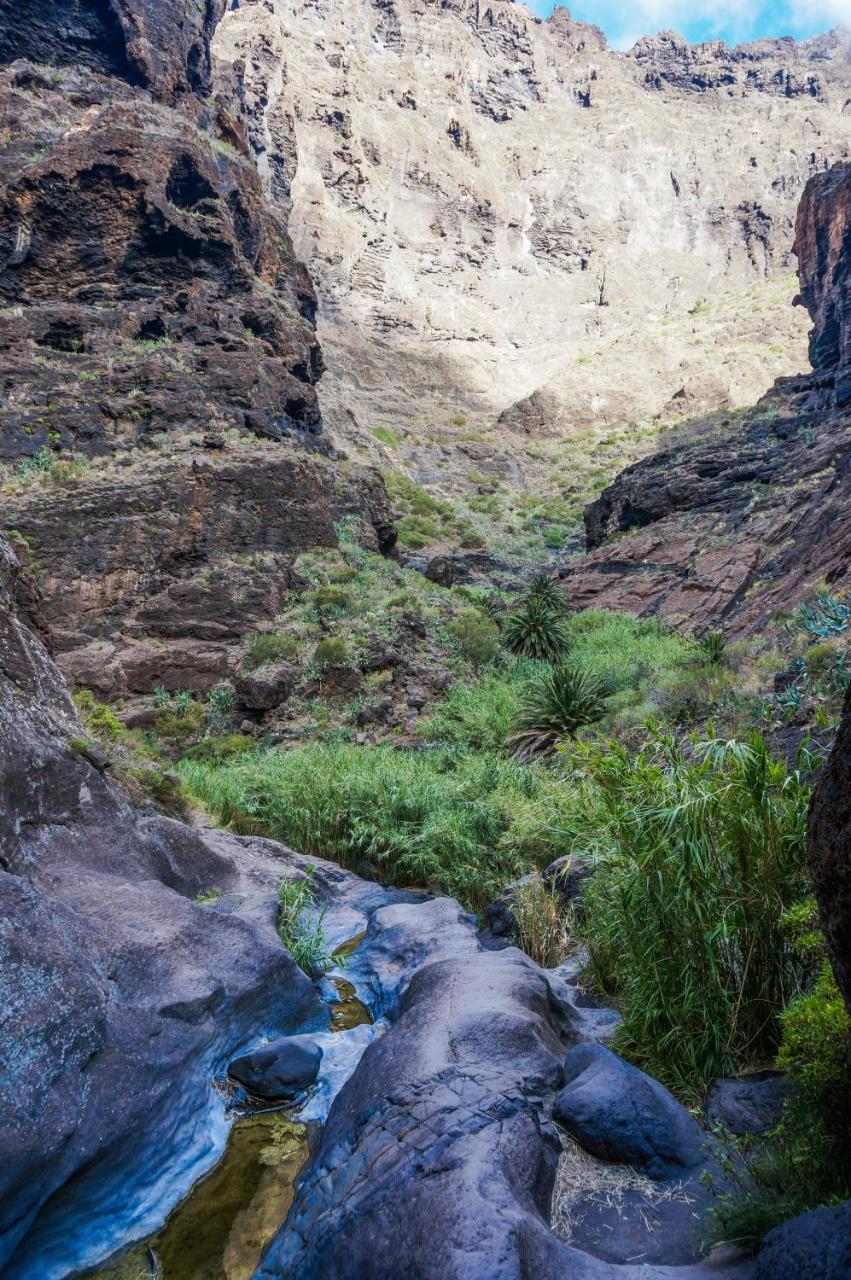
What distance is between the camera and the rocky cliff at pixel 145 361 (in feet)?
68.1

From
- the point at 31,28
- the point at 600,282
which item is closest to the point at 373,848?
the point at 31,28

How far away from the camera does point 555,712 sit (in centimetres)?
1394

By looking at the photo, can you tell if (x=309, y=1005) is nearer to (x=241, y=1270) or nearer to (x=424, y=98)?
(x=241, y=1270)

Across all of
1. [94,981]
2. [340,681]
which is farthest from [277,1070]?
[340,681]

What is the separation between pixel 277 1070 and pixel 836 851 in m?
4.42

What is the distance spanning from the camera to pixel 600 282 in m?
76.1

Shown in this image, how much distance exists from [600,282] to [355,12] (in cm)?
4552

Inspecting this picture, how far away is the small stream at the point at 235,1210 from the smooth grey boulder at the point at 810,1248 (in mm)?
2509

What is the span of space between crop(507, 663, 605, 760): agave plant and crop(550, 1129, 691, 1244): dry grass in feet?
31.2

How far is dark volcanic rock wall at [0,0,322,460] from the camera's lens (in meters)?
24.7

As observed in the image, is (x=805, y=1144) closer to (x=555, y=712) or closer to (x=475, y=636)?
(x=555, y=712)

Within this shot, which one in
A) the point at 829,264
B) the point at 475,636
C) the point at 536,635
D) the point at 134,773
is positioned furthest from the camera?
the point at 829,264

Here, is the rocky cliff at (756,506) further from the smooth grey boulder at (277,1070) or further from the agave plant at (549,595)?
the smooth grey boulder at (277,1070)

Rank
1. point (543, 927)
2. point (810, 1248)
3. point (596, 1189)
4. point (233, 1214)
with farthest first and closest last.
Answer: point (543, 927) → point (233, 1214) → point (596, 1189) → point (810, 1248)
